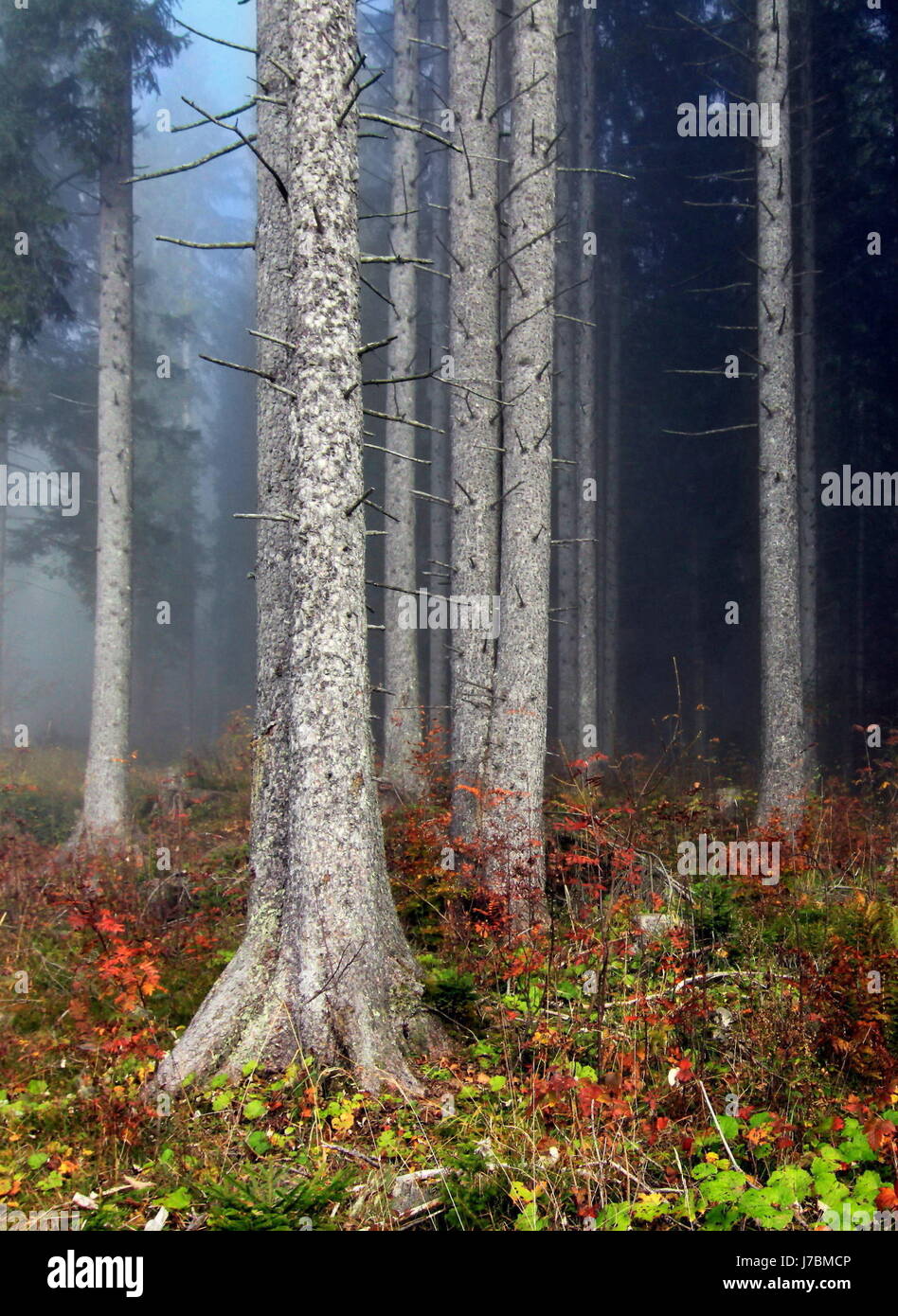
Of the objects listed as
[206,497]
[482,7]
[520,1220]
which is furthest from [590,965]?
[206,497]

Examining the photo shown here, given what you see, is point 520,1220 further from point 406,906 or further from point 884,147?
point 884,147

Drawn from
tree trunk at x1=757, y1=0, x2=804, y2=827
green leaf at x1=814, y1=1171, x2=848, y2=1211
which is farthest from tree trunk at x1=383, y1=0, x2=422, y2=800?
green leaf at x1=814, y1=1171, x2=848, y2=1211

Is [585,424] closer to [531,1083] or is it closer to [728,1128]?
[531,1083]

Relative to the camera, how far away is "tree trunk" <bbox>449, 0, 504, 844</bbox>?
347 inches

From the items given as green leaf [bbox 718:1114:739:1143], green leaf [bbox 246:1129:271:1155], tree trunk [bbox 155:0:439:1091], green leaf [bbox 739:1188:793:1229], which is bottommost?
green leaf [bbox 246:1129:271:1155]

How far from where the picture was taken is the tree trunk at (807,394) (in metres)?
14.4

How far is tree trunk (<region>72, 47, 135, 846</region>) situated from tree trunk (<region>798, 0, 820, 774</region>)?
1077cm

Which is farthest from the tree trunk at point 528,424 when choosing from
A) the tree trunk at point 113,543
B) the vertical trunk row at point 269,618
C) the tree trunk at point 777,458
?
the tree trunk at point 113,543

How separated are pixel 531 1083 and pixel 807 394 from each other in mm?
13975

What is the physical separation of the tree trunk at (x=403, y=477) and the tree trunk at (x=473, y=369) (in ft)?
8.68

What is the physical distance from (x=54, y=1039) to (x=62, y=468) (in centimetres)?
1771

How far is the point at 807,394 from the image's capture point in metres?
15.0

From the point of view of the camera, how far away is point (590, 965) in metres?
5.71

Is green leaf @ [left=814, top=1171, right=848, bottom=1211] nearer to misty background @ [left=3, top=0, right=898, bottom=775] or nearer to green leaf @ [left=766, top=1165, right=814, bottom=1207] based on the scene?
green leaf @ [left=766, top=1165, right=814, bottom=1207]
